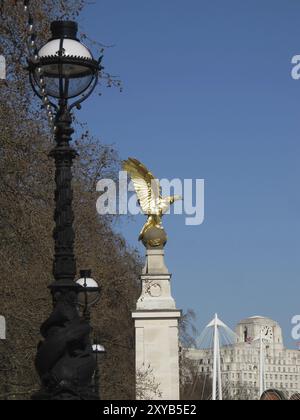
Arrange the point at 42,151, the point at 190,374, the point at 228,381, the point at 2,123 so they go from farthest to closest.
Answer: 1. the point at 228,381
2. the point at 190,374
3. the point at 42,151
4. the point at 2,123

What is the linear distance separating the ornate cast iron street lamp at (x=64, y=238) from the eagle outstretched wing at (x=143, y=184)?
37.5 meters

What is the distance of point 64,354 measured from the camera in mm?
10500

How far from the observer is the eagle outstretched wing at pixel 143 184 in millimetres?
49750

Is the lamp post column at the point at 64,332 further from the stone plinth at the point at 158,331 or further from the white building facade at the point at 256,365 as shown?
the white building facade at the point at 256,365

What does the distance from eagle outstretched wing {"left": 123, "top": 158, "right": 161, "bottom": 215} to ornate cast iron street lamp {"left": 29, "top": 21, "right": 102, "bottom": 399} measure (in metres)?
37.5

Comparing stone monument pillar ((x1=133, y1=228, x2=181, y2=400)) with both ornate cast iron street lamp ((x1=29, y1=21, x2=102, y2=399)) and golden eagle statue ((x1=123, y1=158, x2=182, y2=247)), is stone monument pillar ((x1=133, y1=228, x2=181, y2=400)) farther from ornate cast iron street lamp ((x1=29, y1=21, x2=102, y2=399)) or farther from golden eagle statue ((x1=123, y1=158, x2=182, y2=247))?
ornate cast iron street lamp ((x1=29, y1=21, x2=102, y2=399))

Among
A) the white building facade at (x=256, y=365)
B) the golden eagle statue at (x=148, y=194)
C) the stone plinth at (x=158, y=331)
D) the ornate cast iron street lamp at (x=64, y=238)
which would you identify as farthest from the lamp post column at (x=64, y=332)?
the white building facade at (x=256, y=365)

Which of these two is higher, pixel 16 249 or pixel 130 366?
pixel 16 249

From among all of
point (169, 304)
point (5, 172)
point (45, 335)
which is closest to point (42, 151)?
point (5, 172)

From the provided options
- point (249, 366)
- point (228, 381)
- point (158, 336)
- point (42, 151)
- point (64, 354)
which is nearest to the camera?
point (64, 354)

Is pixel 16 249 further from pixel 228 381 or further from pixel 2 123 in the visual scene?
pixel 228 381

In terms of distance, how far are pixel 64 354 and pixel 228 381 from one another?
155779 millimetres

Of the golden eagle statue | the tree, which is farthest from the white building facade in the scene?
the tree

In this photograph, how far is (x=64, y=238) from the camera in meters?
11.1
